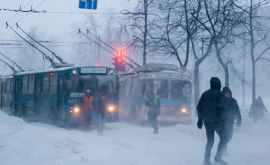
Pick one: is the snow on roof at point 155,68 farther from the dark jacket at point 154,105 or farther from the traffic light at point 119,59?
the dark jacket at point 154,105

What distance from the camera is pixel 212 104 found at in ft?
37.6

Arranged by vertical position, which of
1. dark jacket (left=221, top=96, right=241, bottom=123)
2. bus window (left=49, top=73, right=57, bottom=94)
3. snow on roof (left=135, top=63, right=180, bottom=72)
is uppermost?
snow on roof (left=135, top=63, right=180, bottom=72)

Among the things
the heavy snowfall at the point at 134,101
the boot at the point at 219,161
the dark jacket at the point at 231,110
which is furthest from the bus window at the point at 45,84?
the boot at the point at 219,161

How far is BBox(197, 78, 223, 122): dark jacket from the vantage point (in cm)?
1146

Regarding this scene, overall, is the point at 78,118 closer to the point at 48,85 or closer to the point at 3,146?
the point at 48,85

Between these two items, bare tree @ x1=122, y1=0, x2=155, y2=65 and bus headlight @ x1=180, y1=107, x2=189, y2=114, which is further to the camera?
bare tree @ x1=122, y1=0, x2=155, y2=65

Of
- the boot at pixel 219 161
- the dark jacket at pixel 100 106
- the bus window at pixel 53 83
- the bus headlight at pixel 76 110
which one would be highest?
the bus window at pixel 53 83

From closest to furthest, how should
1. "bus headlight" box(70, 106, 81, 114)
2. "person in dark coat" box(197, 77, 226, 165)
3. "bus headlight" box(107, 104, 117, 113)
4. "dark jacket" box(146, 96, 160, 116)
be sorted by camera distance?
"person in dark coat" box(197, 77, 226, 165), "dark jacket" box(146, 96, 160, 116), "bus headlight" box(70, 106, 81, 114), "bus headlight" box(107, 104, 117, 113)

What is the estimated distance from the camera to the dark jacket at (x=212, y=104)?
1146 cm

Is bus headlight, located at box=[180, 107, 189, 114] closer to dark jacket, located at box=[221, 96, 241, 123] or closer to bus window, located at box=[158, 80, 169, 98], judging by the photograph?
bus window, located at box=[158, 80, 169, 98]

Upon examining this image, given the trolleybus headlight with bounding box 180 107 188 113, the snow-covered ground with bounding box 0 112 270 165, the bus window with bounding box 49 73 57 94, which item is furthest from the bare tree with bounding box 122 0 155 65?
the snow-covered ground with bounding box 0 112 270 165

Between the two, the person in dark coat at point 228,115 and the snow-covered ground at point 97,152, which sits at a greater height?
the person in dark coat at point 228,115

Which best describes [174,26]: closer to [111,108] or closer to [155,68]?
[155,68]

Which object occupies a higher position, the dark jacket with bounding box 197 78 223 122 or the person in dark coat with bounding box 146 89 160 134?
the dark jacket with bounding box 197 78 223 122
